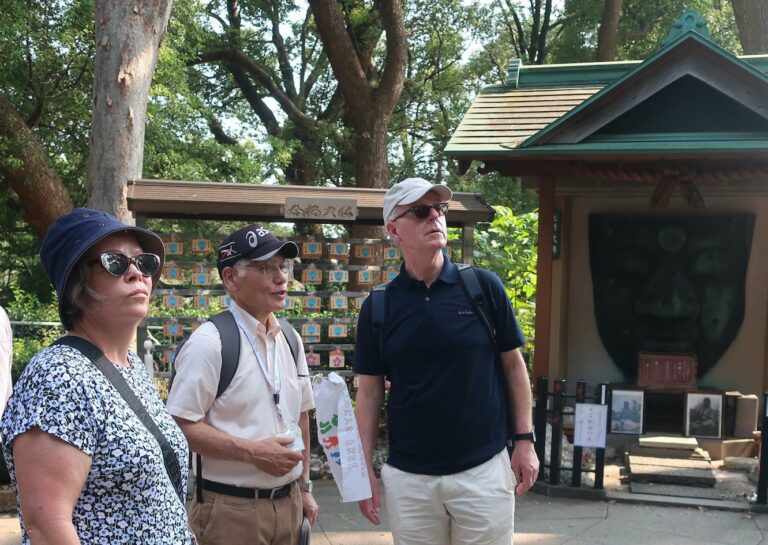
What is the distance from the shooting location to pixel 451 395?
9.92 feet

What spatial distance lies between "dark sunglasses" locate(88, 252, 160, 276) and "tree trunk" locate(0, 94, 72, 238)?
11314 mm

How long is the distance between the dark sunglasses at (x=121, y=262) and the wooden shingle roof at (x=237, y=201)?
484 centimetres

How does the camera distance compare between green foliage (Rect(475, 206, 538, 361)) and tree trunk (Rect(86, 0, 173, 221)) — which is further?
green foliage (Rect(475, 206, 538, 361))

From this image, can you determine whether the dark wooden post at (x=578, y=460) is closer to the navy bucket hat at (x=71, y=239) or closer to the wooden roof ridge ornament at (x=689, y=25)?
the wooden roof ridge ornament at (x=689, y=25)

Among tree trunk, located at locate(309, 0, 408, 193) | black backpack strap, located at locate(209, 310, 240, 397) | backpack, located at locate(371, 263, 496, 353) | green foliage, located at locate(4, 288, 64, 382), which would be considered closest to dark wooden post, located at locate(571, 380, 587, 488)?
backpack, located at locate(371, 263, 496, 353)

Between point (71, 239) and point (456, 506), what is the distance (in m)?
1.81

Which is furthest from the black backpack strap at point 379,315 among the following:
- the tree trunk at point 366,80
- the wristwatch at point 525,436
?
the tree trunk at point 366,80

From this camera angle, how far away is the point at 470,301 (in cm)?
312

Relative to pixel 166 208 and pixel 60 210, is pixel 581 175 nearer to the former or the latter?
pixel 166 208

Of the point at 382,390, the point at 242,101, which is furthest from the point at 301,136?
the point at 382,390

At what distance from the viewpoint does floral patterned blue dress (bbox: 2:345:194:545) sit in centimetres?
174

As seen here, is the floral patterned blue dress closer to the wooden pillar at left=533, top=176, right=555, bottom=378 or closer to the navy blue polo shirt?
the navy blue polo shirt

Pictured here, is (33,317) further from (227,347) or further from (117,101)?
(227,347)

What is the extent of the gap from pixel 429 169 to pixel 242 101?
7.19m
